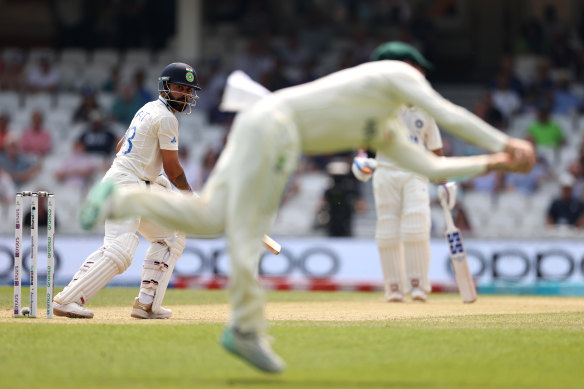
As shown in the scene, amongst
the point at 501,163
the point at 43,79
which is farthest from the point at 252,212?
the point at 43,79

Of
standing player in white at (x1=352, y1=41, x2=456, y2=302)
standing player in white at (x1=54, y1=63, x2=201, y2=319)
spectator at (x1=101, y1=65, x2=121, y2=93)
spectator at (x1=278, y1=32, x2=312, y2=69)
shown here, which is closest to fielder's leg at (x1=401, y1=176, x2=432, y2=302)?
standing player in white at (x1=352, y1=41, x2=456, y2=302)

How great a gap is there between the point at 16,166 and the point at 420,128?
8.97m

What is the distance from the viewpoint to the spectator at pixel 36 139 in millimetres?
18328

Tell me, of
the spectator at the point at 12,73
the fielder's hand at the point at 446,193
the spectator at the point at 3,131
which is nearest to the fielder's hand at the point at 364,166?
the fielder's hand at the point at 446,193

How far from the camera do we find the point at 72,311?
8094 millimetres

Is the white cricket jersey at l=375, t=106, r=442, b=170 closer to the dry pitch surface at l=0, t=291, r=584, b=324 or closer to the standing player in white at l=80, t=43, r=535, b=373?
the dry pitch surface at l=0, t=291, r=584, b=324

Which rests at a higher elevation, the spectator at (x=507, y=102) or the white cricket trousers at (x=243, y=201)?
the spectator at (x=507, y=102)

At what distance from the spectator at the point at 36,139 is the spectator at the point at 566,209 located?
849cm

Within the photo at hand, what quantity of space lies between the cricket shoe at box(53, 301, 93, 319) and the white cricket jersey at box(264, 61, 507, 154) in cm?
300

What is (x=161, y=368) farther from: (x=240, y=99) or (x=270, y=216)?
(x=240, y=99)

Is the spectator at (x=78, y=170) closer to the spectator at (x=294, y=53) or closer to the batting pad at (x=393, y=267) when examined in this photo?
the spectator at (x=294, y=53)

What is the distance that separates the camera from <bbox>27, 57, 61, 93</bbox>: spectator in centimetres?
2069

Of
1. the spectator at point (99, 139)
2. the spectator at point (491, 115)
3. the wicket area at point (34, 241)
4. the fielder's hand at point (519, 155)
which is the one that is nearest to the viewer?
the fielder's hand at point (519, 155)

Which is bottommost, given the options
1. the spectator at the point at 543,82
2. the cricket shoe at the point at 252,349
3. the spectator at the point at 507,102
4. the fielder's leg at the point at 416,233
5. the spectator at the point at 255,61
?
the cricket shoe at the point at 252,349
